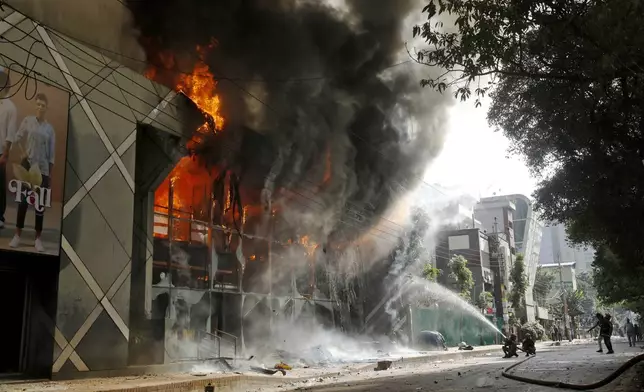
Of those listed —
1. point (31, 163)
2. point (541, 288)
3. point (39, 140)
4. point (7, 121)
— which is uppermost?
point (7, 121)

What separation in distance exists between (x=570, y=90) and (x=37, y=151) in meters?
11.0

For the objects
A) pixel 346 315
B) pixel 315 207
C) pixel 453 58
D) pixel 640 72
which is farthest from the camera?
pixel 346 315

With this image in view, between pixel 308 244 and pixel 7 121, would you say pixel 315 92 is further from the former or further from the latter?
pixel 7 121

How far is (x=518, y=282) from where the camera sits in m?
55.8

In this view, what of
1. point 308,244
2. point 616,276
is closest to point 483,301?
point 616,276

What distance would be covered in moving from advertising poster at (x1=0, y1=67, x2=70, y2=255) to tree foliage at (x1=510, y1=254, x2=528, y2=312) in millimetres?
51271

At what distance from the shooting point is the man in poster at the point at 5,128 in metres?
11.2

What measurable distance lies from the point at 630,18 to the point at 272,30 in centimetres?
1384

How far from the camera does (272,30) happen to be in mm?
18719

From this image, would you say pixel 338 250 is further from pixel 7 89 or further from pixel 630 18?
pixel 630 18

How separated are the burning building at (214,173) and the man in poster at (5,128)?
2.15 feet

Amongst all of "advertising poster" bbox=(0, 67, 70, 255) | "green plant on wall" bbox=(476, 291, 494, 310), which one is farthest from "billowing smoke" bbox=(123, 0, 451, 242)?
"green plant on wall" bbox=(476, 291, 494, 310)

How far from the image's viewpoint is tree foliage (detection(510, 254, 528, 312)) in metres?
55.6

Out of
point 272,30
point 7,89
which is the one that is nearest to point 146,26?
point 272,30
